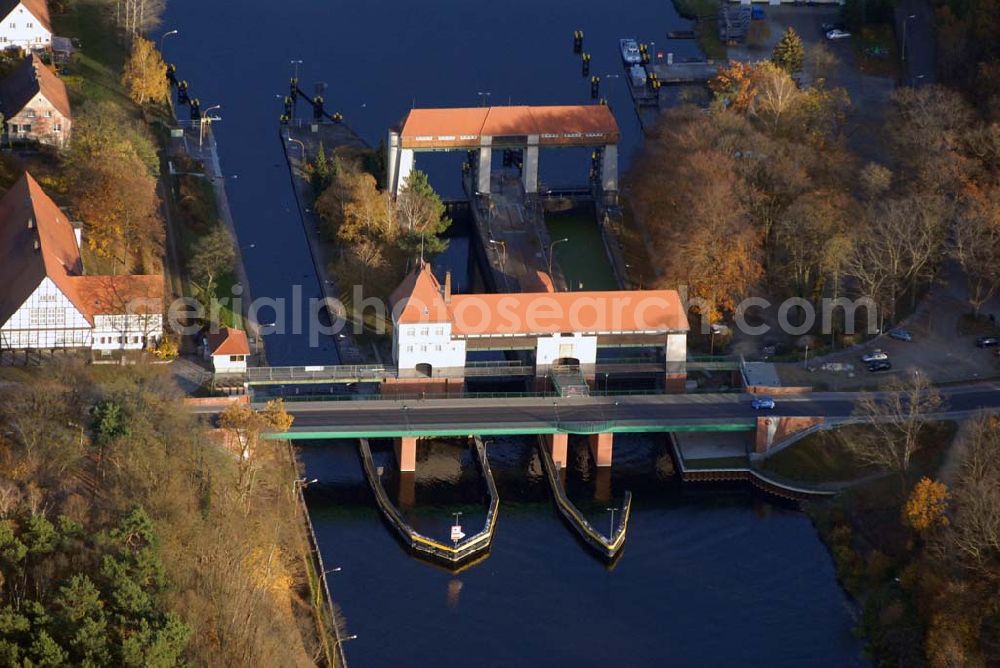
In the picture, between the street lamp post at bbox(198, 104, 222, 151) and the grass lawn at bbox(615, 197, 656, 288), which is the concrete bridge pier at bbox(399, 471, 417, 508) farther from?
the street lamp post at bbox(198, 104, 222, 151)

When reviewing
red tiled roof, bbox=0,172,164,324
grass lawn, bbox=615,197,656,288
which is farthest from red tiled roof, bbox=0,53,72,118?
grass lawn, bbox=615,197,656,288

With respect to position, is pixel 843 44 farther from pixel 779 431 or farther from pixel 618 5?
pixel 779 431

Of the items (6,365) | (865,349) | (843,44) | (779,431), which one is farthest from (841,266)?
(6,365)

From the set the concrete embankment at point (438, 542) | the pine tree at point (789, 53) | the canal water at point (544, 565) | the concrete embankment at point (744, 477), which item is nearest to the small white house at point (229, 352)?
the canal water at point (544, 565)

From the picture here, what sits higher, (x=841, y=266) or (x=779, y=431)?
(x=841, y=266)

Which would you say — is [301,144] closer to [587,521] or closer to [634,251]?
[634,251]

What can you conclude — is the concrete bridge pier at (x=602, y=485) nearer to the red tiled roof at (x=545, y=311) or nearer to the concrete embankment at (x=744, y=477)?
the concrete embankment at (x=744, y=477)

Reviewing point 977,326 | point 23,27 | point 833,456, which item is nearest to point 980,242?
point 977,326
